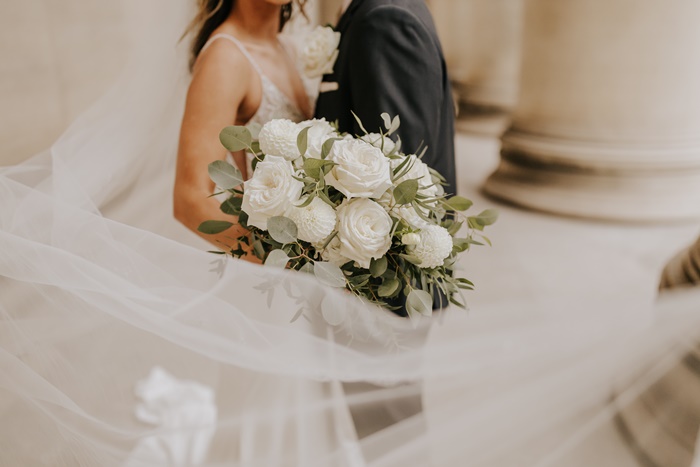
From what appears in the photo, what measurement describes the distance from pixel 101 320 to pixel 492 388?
2.55 feet

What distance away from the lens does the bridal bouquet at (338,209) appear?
3.71 feet

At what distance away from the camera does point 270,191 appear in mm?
1130

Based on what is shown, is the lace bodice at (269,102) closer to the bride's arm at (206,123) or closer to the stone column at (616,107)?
the bride's arm at (206,123)

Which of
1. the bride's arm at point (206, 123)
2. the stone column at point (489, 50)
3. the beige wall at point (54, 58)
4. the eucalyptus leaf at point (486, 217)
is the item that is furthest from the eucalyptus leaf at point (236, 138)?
the stone column at point (489, 50)

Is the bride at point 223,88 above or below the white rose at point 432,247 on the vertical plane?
above

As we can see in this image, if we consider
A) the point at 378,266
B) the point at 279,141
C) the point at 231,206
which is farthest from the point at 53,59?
the point at 378,266

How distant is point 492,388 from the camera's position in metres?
1.20

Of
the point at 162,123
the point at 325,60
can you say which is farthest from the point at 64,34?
the point at 325,60

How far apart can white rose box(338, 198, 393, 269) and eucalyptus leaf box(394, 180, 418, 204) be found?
0.14 feet

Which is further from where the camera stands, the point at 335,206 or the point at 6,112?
the point at 6,112

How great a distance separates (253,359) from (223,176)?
373 mm

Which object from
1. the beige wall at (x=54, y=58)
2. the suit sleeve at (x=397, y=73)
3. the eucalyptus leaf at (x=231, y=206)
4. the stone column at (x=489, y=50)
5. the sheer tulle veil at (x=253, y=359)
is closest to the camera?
the sheer tulle veil at (x=253, y=359)

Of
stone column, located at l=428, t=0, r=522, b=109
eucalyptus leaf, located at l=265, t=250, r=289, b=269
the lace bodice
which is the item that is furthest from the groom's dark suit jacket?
stone column, located at l=428, t=0, r=522, b=109

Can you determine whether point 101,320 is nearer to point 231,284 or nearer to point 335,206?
point 231,284
